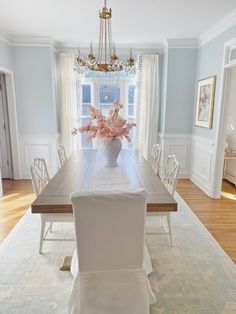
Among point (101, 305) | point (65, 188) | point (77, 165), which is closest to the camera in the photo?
point (101, 305)

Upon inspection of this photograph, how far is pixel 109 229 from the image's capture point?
1.44 meters

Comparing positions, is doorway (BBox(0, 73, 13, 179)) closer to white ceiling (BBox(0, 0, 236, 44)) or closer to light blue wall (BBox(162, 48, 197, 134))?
white ceiling (BBox(0, 0, 236, 44))

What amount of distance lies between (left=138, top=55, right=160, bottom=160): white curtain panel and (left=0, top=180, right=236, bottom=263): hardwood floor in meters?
1.13

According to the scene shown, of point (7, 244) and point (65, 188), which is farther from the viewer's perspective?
point (7, 244)

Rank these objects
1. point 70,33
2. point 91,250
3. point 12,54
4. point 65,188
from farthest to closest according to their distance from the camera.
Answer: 1. point 12,54
2. point 70,33
3. point 65,188
4. point 91,250

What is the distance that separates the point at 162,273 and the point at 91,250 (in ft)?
3.24

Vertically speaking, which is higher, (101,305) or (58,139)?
(58,139)

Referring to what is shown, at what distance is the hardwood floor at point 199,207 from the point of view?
2.82 m

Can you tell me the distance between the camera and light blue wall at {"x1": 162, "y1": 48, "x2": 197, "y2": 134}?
4.50 meters

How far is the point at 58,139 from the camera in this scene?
496 centimetres

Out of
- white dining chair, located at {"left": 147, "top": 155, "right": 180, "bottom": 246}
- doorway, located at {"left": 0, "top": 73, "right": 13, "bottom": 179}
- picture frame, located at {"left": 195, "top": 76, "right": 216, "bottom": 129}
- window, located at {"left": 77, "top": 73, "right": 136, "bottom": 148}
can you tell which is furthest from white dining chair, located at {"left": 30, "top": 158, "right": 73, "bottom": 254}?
picture frame, located at {"left": 195, "top": 76, "right": 216, "bottom": 129}

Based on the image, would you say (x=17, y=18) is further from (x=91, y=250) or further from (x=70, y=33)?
(x=91, y=250)

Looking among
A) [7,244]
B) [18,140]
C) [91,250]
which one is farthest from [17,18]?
[91,250]

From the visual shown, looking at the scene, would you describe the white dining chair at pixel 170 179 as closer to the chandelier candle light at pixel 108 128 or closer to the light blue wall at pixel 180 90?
the chandelier candle light at pixel 108 128
